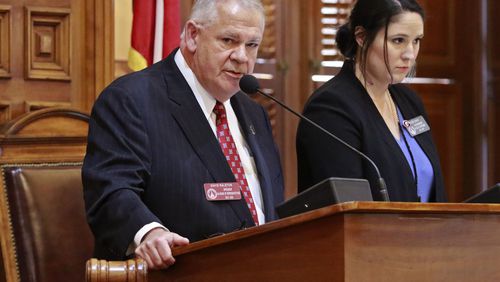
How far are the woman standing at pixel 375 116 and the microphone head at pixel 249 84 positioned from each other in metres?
0.52

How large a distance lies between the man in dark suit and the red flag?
969mm

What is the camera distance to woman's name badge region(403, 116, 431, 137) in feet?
11.2

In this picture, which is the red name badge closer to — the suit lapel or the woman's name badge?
the suit lapel

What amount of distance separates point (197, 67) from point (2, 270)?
0.89m

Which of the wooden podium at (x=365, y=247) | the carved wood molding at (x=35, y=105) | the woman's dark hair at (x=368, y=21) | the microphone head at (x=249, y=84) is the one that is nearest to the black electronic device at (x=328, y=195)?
the wooden podium at (x=365, y=247)

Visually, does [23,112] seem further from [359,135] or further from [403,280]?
[403,280]

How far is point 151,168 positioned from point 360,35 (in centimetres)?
103

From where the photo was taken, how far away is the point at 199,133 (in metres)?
2.83

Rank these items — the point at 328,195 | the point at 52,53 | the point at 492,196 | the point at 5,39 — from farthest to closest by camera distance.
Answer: the point at 52,53
the point at 5,39
the point at 492,196
the point at 328,195

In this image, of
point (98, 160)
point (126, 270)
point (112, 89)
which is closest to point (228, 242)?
point (126, 270)

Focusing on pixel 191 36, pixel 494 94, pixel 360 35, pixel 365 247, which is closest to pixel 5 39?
pixel 191 36

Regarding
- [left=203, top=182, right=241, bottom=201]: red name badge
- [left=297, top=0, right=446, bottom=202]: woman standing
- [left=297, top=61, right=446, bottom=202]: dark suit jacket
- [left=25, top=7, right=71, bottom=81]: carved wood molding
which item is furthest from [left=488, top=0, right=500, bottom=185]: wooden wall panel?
[left=203, top=182, right=241, bottom=201]: red name badge

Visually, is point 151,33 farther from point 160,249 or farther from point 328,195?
point 328,195

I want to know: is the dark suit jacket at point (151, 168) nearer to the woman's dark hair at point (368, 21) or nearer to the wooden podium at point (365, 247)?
the wooden podium at point (365, 247)
